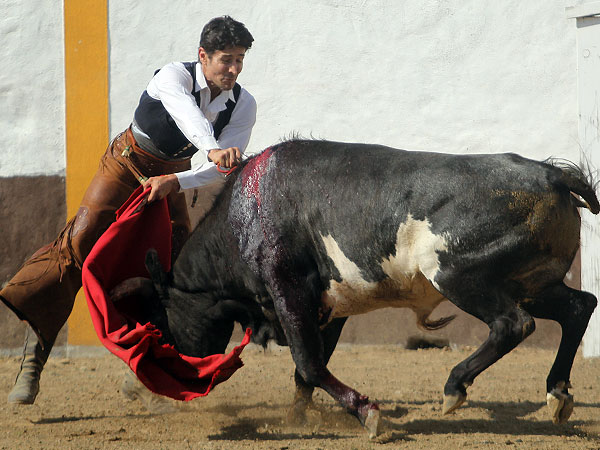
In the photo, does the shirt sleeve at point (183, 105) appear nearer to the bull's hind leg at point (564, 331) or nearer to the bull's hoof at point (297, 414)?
the bull's hoof at point (297, 414)

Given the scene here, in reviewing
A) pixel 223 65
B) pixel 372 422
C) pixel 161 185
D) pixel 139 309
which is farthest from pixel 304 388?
pixel 223 65

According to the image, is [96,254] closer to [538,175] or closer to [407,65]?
[538,175]

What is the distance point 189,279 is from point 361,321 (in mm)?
2164

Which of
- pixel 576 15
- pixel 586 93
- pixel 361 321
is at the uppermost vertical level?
pixel 576 15

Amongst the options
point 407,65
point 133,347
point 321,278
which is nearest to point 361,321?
point 407,65

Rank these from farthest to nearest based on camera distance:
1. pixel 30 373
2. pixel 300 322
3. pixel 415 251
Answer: pixel 30 373 < pixel 300 322 < pixel 415 251

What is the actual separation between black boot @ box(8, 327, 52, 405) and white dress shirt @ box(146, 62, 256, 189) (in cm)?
128

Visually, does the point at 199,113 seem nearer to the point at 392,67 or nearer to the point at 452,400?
the point at 452,400

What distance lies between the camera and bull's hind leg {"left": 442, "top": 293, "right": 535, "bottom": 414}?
11.9 feet

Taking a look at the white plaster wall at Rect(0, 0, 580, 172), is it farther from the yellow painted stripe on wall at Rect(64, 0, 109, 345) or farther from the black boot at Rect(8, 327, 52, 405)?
the black boot at Rect(8, 327, 52, 405)

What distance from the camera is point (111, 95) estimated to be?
6.44 meters

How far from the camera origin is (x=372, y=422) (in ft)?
12.5

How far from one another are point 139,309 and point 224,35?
1.48 metres

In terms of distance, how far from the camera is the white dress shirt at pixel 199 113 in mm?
4109
